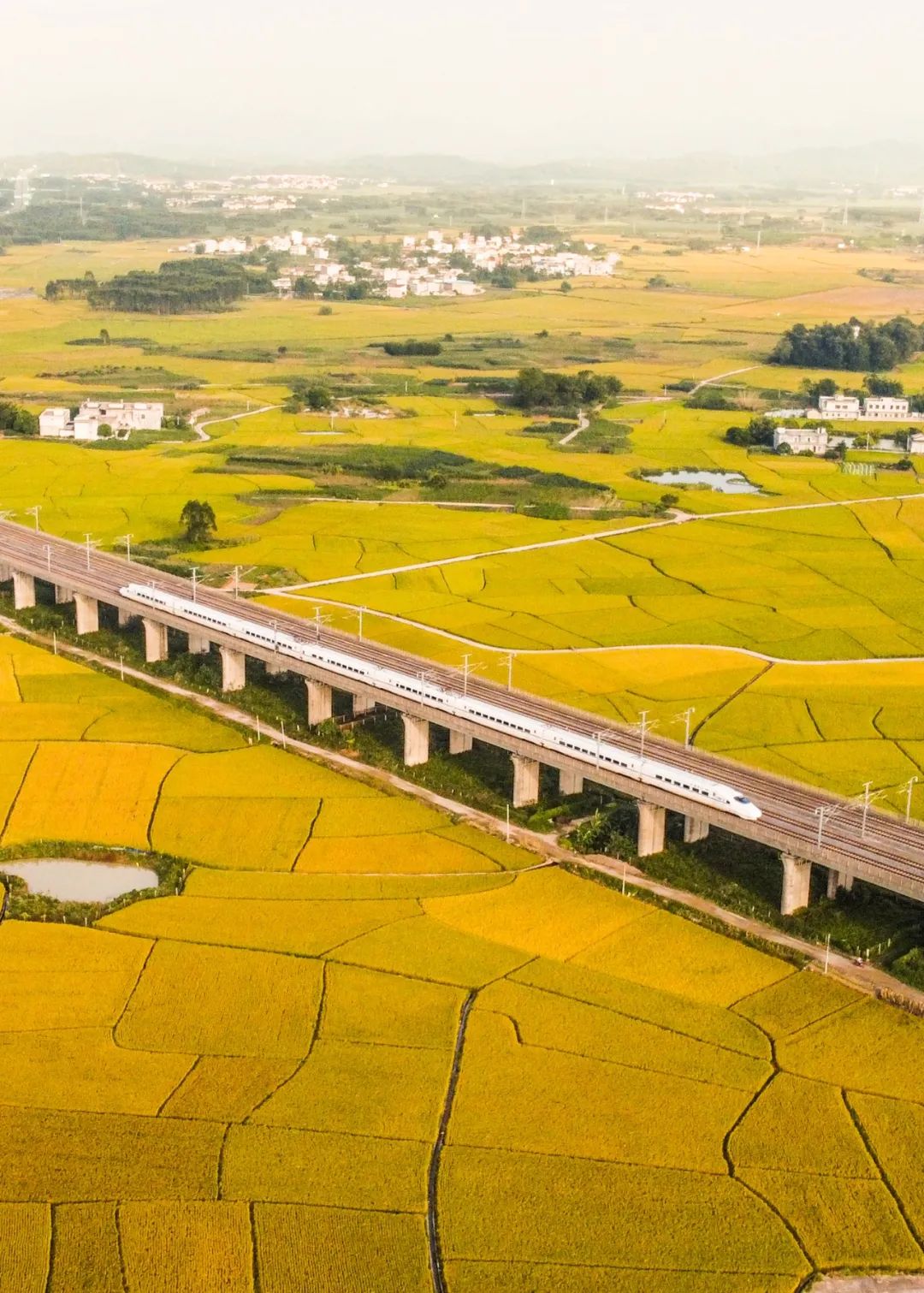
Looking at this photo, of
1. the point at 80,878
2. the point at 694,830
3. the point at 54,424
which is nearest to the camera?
the point at 80,878

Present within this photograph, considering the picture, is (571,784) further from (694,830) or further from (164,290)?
(164,290)

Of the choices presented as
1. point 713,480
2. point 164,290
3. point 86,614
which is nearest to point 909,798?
point 86,614

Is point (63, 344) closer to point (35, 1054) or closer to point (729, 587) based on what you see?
point (729, 587)

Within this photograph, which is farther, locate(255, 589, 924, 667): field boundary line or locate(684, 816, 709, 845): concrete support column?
locate(255, 589, 924, 667): field boundary line

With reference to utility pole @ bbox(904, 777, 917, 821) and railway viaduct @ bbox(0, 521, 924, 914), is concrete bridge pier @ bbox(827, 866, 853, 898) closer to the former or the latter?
railway viaduct @ bbox(0, 521, 924, 914)

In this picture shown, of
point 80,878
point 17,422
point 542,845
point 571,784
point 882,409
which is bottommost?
point 80,878

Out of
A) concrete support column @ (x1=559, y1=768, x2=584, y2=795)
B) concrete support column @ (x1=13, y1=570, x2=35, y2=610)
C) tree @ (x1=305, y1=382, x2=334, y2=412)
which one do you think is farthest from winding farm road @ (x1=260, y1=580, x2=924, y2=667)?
tree @ (x1=305, y1=382, x2=334, y2=412)

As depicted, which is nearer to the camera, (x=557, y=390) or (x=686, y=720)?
(x=686, y=720)
